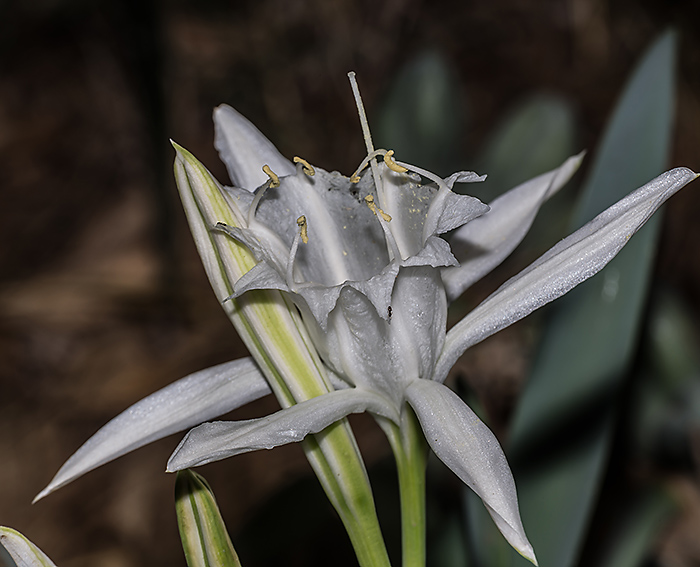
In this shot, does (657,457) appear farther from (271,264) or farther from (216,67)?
(216,67)

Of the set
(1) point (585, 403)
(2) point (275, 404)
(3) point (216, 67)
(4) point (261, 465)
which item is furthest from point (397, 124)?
(3) point (216, 67)

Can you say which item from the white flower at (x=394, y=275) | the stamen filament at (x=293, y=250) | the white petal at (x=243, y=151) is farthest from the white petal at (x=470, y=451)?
the white petal at (x=243, y=151)

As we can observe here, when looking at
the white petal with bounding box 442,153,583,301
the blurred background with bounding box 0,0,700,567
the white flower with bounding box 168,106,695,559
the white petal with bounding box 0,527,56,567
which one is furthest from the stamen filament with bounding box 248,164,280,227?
the blurred background with bounding box 0,0,700,567

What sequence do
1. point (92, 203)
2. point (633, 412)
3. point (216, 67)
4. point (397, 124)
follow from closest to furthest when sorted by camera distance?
point (633, 412) → point (397, 124) → point (92, 203) → point (216, 67)

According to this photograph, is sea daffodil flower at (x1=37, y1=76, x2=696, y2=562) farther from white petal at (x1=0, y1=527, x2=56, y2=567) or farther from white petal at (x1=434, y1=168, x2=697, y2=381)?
white petal at (x1=0, y1=527, x2=56, y2=567)

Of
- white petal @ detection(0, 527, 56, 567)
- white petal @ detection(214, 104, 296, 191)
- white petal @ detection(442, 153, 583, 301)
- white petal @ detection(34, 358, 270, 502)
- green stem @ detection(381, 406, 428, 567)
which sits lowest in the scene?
green stem @ detection(381, 406, 428, 567)

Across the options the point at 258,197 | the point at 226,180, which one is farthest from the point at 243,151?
the point at 226,180
